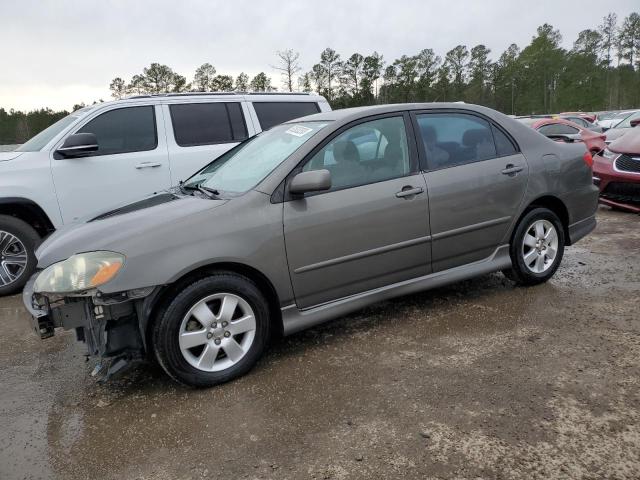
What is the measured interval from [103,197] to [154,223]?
2824mm

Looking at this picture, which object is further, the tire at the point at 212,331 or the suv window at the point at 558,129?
the suv window at the point at 558,129

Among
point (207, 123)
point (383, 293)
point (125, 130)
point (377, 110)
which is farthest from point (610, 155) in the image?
point (125, 130)

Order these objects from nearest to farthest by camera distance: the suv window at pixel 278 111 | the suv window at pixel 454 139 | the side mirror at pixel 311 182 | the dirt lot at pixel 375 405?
the dirt lot at pixel 375 405 → the side mirror at pixel 311 182 → the suv window at pixel 454 139 → the suv window at pixel 278 111

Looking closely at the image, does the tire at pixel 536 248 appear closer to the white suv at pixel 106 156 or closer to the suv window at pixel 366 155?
the suv window at pixel 366 155

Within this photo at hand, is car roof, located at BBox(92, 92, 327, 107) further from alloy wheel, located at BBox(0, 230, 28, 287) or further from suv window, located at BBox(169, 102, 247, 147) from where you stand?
alloy wheel, located at BBox(0, 230, 28, 287)

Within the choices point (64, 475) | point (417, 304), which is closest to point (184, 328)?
point (64, 475)

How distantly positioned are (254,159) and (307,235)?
0.85 metres

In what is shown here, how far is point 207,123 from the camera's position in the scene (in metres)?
6.10

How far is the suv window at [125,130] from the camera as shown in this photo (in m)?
5.50

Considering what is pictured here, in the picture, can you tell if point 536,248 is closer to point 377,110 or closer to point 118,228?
point 377,110

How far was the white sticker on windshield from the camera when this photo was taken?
3630mm

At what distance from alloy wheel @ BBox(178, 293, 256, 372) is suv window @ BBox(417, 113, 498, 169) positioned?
5.97 ft

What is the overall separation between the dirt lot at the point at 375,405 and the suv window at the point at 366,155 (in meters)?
1.14

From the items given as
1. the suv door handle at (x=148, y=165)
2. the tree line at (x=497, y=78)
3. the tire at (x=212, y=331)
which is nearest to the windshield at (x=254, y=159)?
the tire at (x=212, y=331)
